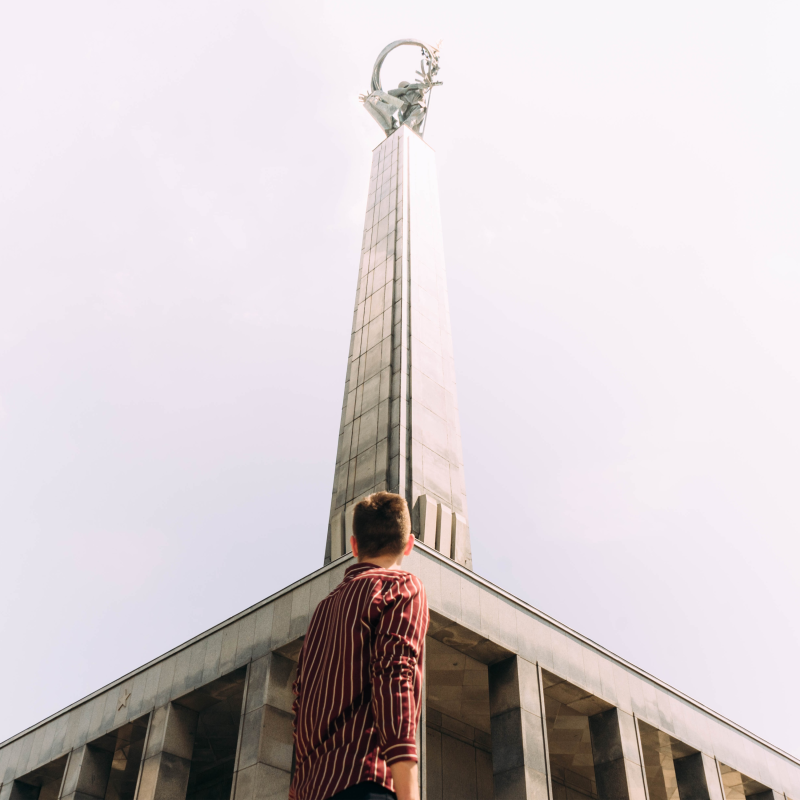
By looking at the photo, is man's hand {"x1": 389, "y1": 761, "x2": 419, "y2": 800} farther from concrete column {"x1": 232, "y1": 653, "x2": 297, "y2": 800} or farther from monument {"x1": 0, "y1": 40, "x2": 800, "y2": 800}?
concrete column {"x1": 232, "y1": 653, "x2": 297, "y2": 800}

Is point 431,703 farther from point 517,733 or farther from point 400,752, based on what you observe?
point 400,752

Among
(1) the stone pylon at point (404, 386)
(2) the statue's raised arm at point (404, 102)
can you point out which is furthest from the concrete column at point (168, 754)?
(2) the statue's raised arm at point (404, 102)

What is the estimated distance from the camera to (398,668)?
3.23 metres

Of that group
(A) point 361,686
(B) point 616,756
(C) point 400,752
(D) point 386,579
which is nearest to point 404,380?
(B) point 616,756

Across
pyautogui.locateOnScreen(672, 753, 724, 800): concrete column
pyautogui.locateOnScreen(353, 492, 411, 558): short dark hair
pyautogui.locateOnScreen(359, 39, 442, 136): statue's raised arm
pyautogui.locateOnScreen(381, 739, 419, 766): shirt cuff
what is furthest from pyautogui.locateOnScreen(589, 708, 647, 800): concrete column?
pyautogui.locateOnScreen(359, 39, 442, 136): statue's raised arm

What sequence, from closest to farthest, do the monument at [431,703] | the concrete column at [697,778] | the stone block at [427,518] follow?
the monument at [431,703]
the concrete column at [697,778]
the stone block at [427,518]

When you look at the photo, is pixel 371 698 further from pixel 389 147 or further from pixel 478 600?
pixel 389 147

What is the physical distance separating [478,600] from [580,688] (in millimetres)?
3221

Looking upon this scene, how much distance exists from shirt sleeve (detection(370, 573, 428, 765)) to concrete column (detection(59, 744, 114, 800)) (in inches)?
724

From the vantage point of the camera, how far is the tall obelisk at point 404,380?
21469 millimetres

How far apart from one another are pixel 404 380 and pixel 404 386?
10.0 inches

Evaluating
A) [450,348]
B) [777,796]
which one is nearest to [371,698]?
[777,796]

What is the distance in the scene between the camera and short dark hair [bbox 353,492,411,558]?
3.96 metres

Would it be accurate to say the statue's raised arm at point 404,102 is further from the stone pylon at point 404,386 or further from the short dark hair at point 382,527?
the short dark hair at point 382,527
